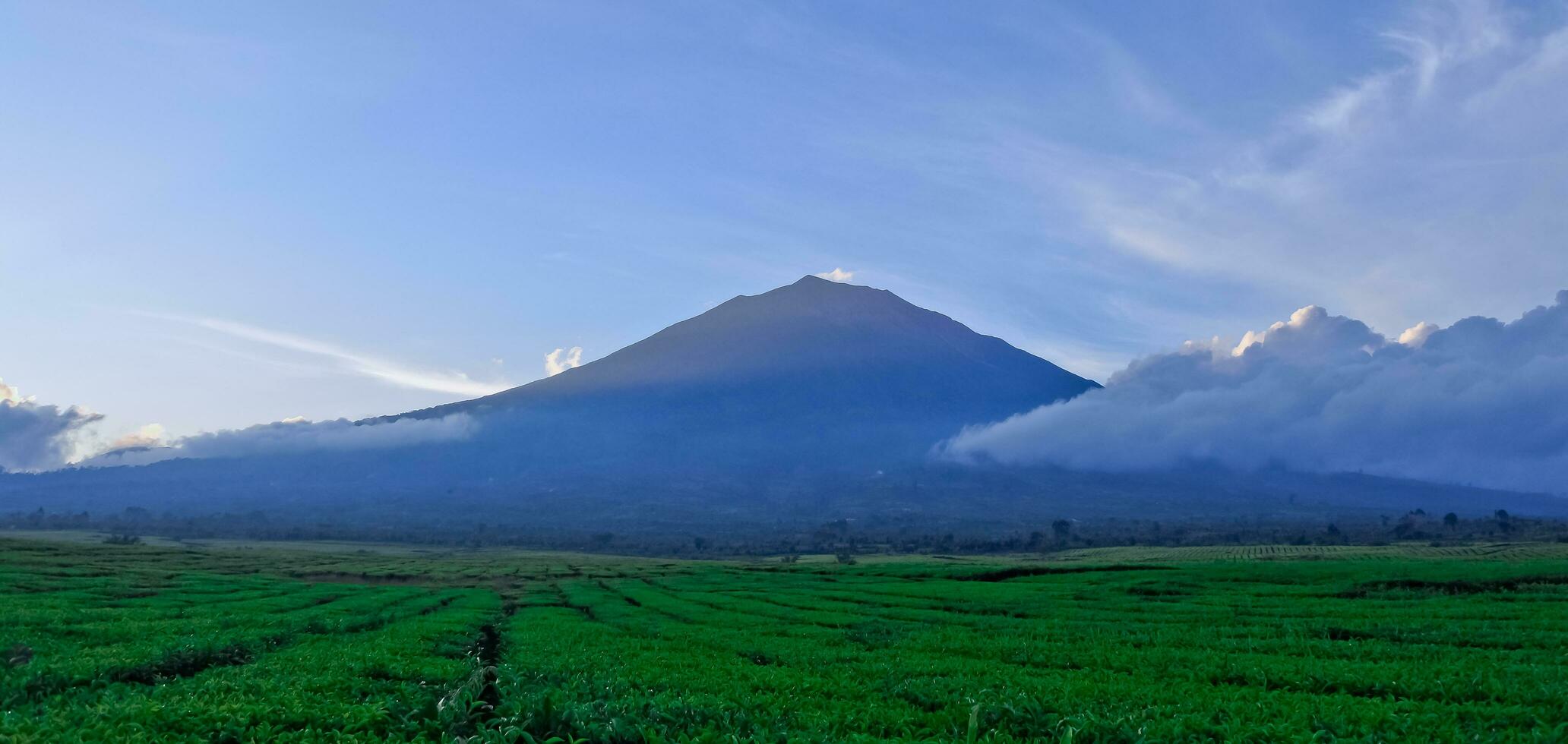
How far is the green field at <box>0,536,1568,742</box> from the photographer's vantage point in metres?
11.8

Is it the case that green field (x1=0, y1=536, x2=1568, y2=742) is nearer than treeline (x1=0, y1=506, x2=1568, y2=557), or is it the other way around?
green field (x1=0, y1=536, x2=1568, y2=742)

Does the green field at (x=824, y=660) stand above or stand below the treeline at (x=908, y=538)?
above

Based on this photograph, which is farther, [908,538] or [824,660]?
[908,538]

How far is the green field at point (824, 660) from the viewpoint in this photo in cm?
1180

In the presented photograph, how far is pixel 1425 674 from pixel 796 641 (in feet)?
51.5

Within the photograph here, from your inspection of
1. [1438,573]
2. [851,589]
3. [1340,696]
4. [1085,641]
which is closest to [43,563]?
[851,589]

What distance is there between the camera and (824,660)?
21125mm

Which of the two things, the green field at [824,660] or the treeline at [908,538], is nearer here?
the green field at [824,660]

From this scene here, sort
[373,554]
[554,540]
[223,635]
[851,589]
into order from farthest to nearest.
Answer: [554,540]
[373,554]
[851,589]
[223,635]

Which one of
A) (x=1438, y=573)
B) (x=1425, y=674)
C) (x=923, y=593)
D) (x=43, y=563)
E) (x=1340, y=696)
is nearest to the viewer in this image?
(x=1340, y=696)

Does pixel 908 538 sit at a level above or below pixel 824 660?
below

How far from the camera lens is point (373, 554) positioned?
12356 cm

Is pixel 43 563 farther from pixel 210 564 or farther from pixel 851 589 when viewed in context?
pixel 851 589

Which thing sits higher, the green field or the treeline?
the green field
